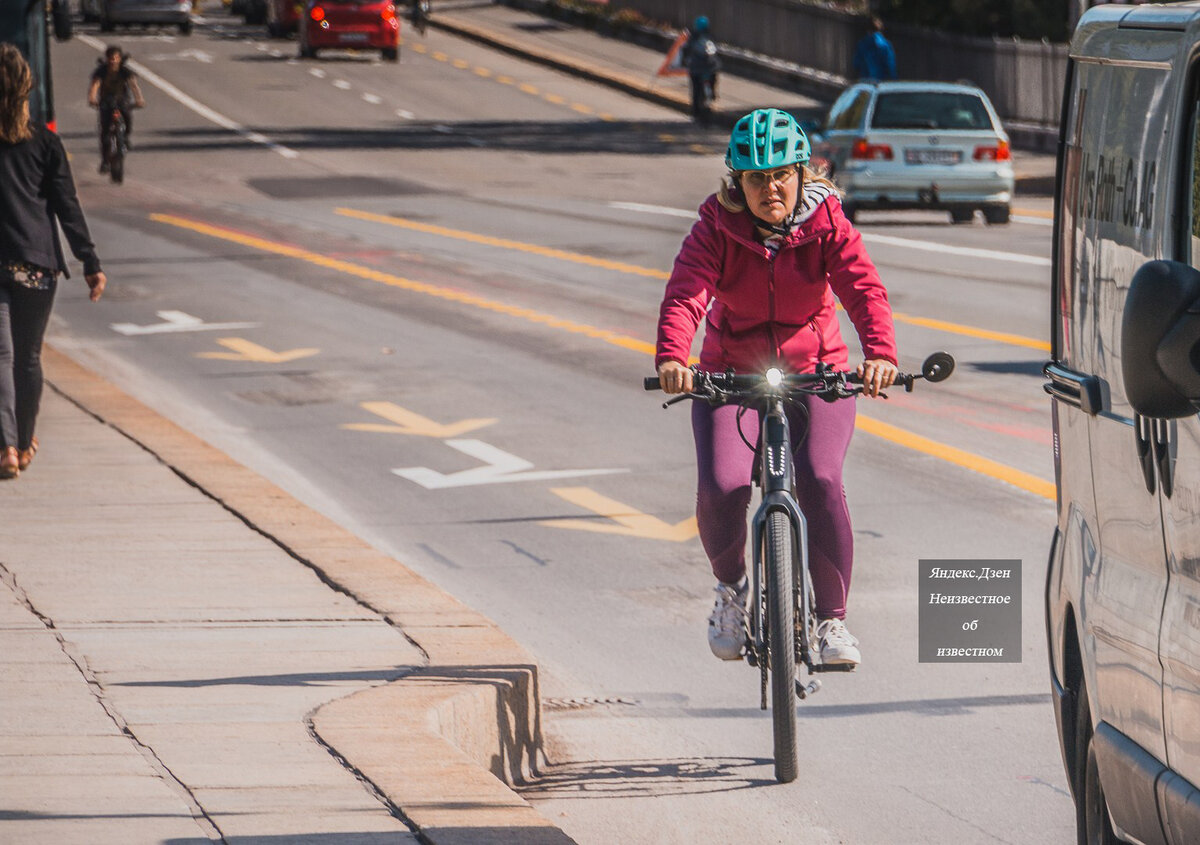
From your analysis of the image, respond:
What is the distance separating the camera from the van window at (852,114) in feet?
87.2

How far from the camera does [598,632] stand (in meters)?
8.20

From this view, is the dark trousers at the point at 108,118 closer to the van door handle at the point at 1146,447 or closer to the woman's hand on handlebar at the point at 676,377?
the woman's hand on handlebar at the point at 676,377

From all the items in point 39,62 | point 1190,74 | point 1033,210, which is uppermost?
point 1190,74

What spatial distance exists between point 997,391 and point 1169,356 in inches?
417

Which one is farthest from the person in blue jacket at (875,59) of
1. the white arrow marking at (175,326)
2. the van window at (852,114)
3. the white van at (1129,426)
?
the white van at (1129,426)

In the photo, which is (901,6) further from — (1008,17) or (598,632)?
(598,632)

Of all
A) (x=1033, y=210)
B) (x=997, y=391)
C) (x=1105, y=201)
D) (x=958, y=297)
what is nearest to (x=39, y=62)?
(x=958, y=297)

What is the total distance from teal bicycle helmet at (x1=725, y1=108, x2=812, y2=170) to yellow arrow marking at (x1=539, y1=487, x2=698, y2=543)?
3.87 m

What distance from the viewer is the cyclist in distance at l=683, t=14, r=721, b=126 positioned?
44906 millimetres

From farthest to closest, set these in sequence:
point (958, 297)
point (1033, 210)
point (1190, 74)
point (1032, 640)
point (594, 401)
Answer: point (1033, 210) < point (958, 297) < point (594, 401) < point (1032, 640) < point (1190, 74)

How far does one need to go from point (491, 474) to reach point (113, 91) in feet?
72.2

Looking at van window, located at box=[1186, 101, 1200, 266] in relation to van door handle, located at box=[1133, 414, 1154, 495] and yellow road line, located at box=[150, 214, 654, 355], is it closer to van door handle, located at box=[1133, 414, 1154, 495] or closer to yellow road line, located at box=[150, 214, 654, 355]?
van door handle, located at box=[1133, 414, 1154, 495]

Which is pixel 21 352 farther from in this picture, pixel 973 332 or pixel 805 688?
pixel 973 332

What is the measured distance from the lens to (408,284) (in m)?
20.7
